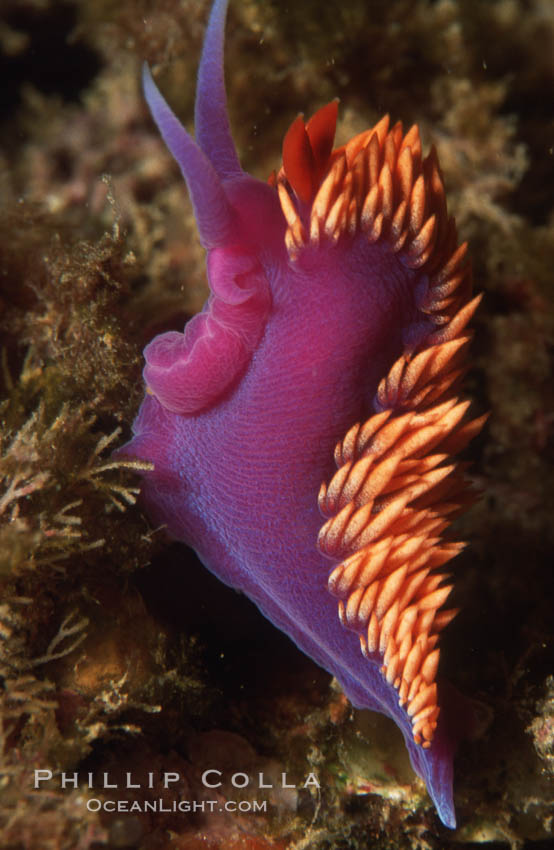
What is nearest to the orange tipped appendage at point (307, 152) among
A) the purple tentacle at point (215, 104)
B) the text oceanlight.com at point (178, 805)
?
the purple tentacle at point (215, 104)

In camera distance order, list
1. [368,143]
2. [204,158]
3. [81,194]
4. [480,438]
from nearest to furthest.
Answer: [204,158] < [368,143] < [480,438] < [81,194]

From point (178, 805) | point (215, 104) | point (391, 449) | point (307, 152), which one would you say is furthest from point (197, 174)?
point (178, 805)

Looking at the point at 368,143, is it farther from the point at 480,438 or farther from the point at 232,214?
the point at 480,438

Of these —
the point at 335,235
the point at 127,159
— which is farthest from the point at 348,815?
the point at 127,159

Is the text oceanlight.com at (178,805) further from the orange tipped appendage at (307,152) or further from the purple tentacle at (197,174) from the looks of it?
the orange tipped appendage at (307,152)

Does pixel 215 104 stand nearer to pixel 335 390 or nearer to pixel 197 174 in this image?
pixel 197 174

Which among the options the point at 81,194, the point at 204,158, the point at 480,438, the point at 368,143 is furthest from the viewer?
the point at 81,194

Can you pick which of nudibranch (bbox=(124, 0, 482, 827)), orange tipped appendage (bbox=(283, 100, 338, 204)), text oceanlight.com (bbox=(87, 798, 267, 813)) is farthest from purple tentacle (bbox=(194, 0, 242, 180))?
text oceanlight.com (bbox=(87, 798, 267, 813))
